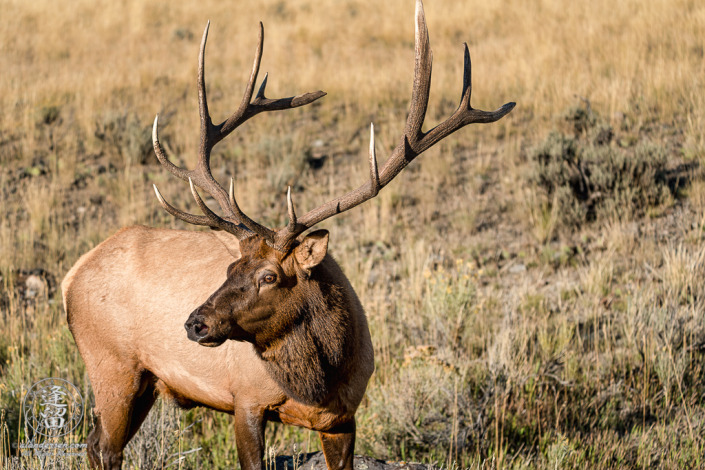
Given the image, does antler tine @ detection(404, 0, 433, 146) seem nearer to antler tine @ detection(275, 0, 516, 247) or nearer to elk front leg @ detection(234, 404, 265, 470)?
antler tine @ detection(275, 0, 516, 247)

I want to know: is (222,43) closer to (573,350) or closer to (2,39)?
(2,39)

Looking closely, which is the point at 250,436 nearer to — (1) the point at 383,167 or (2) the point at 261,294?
(2) the point at 261,294

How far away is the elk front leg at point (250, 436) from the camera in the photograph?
365 centimetres

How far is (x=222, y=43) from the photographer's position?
1755 cm

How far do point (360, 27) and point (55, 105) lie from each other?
873cm

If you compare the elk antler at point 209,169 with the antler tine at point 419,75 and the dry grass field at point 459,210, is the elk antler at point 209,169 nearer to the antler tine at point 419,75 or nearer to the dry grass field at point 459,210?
the antler tine at point 419,75

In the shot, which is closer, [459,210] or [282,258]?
[282,258]

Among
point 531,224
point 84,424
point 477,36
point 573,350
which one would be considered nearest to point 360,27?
point 477,36

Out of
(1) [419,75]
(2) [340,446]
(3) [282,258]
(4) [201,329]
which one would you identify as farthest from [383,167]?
(2) [340,446]

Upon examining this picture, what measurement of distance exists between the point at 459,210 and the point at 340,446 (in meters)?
5.32

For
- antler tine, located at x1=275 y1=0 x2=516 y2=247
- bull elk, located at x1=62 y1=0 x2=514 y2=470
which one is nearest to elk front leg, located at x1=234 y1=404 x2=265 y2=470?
bull elk, located at x1=62 y1=0 x2=514 y2=470

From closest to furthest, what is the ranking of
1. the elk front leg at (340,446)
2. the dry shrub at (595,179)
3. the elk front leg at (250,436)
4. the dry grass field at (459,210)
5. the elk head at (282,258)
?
1. the elk head at (282,258)
2. the elk front leg at (250,436)
3. the elk front leg at (340,446)
4. the dry grass field at (459,210)
5. the dry shrub at (595,179)

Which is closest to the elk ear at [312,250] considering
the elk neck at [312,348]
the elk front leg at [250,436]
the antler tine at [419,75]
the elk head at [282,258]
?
the elk head at [282,258]

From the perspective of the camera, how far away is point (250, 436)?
3.65 metres
